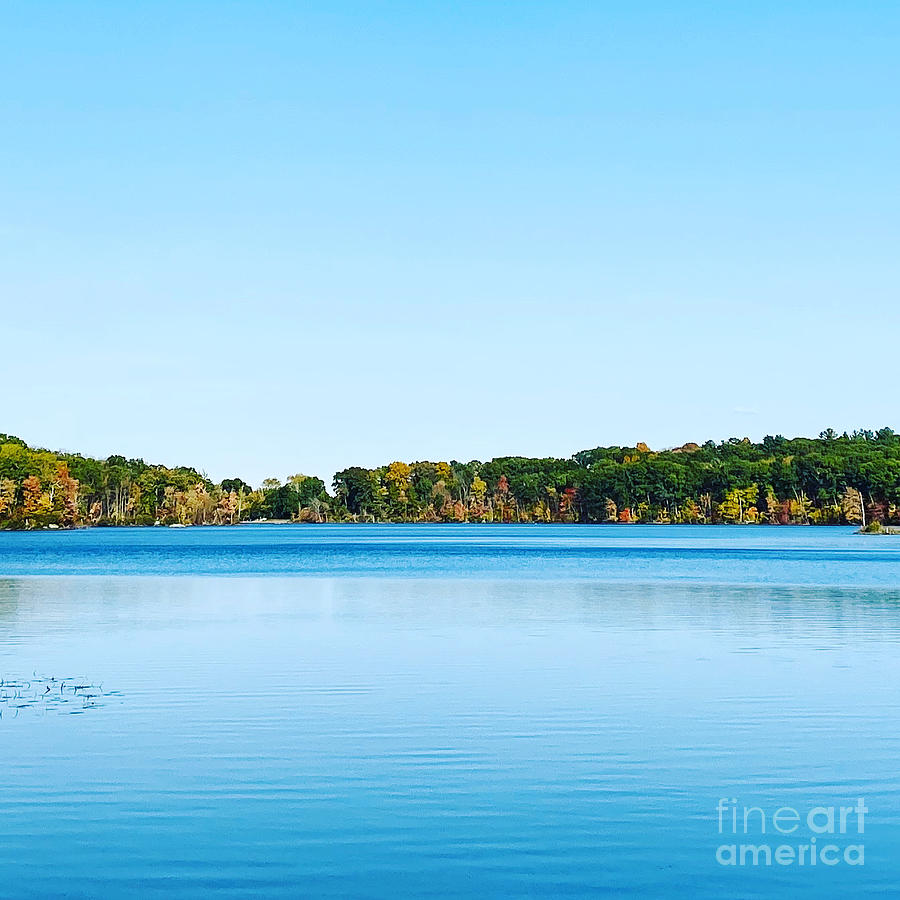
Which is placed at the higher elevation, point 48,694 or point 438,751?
point 48,694

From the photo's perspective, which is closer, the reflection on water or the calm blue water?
the calm blue water

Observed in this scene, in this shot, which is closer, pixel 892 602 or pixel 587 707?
pixel 587 707

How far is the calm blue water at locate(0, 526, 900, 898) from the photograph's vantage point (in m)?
10.4

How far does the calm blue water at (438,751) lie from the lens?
10.4m

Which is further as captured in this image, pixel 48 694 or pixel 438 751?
pixel 48 694

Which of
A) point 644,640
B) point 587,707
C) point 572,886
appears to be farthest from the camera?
point 644,640

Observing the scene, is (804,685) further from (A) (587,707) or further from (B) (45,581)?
(B) (45,581)

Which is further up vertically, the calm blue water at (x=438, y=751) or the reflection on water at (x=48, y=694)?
the reflection on water at (x=48, y=694)

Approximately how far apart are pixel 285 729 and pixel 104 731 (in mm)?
2092

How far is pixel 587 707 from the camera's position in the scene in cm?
1788

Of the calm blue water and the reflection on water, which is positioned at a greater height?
the reflection on water

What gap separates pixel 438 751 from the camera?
14797 millimetres

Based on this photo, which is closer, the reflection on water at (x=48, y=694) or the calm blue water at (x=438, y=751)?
the calm blue water at (x=438, y=751)

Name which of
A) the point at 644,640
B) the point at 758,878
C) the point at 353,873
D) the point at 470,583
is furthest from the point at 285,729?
the point at 470,583
